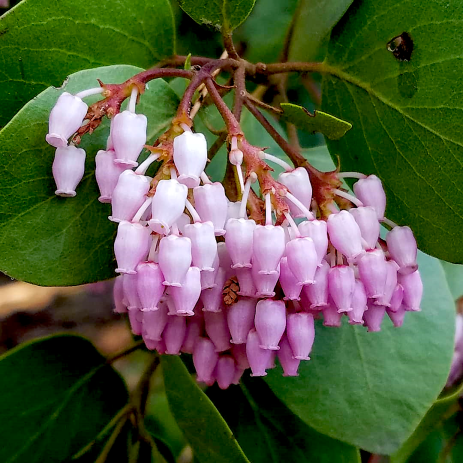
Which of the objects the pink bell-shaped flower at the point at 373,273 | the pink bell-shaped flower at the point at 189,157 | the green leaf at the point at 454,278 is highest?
the pink bell-shaped flower at the point at 189,157

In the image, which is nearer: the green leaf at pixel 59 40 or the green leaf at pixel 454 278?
the green leaf at pixel 59 40

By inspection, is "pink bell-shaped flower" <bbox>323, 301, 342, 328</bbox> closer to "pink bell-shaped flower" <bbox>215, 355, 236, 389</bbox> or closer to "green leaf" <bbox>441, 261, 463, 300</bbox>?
"pink bell-shaped flower" <bbox>215, 355, 236, 389</bbox>

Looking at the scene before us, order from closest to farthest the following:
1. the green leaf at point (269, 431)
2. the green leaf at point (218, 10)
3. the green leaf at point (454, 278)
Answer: the green leaf at point (218, 10), the green leaf at point (269, 431), the green leaf at point (454, 278)

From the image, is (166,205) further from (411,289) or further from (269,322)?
(411,289)

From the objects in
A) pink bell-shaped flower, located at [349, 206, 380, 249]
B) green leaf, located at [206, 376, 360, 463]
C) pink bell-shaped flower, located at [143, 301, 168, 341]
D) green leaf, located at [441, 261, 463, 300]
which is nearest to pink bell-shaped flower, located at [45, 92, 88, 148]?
pink bell-shaped flower, located at [143, 301, 168, 341]

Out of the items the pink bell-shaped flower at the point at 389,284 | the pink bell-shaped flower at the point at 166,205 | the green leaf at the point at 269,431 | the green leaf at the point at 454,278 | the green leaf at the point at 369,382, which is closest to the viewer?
the pink bell-shaped flower at the point at 166,205

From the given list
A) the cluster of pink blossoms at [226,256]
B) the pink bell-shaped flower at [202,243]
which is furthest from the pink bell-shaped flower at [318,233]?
the pink bell-shaped flower at [202,243]

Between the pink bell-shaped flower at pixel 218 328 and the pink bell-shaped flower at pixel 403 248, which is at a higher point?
the pink bell-shaped flower at pixel 403 248

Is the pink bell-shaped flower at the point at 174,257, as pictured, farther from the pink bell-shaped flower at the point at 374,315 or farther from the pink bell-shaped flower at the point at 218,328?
the pink bell-shaped flower at the point at 374,315
